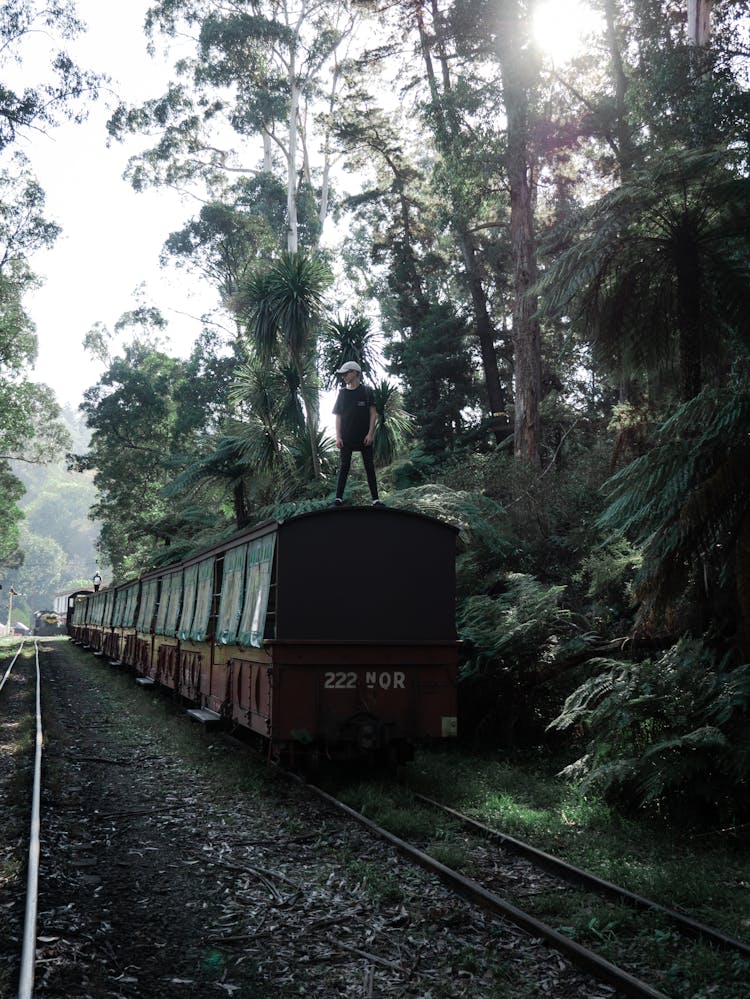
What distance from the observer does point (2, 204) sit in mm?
27109

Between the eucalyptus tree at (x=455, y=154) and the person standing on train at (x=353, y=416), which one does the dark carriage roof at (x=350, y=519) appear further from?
the eucalyptus tree at (x=455, y=154)

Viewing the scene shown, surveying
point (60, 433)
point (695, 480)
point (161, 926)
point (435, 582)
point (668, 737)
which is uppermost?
point (60, 433)

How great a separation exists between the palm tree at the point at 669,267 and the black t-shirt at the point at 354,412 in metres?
2.45

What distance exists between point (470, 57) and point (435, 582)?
1617 centimetres

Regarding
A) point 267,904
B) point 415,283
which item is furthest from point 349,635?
point 415,283

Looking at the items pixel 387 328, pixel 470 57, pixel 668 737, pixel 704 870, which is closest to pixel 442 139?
pixel 470 57

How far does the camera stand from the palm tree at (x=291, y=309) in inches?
720

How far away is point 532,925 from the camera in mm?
4758

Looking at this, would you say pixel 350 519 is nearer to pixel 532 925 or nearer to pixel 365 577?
pixel 365 577

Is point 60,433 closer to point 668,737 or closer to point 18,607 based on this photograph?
point 668,737

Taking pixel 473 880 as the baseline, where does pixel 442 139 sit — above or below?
above

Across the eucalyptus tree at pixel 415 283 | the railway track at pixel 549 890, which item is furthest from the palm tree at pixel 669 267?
the eucalyptus tree at pixel 415 283

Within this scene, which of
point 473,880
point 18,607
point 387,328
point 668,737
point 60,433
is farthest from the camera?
point 18,607

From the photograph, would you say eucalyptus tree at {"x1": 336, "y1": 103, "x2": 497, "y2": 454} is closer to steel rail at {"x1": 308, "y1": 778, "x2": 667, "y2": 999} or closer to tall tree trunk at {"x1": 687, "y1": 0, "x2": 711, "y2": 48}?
tall tree trunk at {"x1": 687, "y1": 0, "x2": 711, "y2": 48}
